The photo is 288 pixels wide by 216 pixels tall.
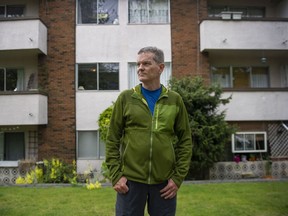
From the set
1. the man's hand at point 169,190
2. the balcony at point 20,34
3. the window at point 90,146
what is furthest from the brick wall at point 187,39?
the man's hand at point 169,190

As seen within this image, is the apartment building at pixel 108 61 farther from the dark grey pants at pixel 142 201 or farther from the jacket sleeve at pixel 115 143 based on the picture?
the dark grey pants at pixel 142 201

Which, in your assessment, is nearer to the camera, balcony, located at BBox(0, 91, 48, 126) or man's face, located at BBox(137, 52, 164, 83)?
man's face, located at BBox(137, 52, 164, 83)

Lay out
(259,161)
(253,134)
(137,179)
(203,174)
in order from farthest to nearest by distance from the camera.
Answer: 1. (253,134)
2. (259,161)
3. (203,174)
4. (137,179)

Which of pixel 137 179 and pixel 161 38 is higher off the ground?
pixel 161 38

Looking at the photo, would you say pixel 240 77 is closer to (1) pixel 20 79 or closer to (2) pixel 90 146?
(2) pixel 90 146

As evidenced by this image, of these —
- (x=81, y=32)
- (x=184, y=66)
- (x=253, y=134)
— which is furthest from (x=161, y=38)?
(x=253, y=134)

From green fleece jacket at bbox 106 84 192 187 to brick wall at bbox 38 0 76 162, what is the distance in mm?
11045

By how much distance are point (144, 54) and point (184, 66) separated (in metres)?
11.2

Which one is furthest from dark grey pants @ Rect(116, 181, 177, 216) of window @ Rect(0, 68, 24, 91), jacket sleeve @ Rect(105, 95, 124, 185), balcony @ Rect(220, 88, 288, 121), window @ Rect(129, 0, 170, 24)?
window @ Rect(0, 68, 24, 91)

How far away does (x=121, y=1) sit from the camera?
46.8 feet

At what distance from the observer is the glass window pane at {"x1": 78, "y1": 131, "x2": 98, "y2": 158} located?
543 inches

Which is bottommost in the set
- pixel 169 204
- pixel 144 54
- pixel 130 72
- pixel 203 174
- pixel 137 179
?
pixel 203 174

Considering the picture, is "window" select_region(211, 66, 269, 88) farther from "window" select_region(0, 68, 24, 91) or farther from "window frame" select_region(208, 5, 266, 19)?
"window" select_region(0, 68, 24, 91)

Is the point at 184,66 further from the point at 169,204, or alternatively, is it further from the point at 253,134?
the point at 169,204
